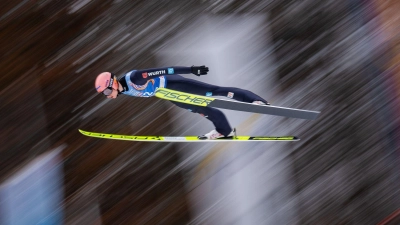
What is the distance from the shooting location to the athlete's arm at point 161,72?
22.2 ft

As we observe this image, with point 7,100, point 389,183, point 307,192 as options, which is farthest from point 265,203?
point 7,100

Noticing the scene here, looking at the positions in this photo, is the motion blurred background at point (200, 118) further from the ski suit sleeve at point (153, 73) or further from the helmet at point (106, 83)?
the helmet at point (106, 83)

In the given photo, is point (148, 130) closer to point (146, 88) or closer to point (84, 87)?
point (84, 87)

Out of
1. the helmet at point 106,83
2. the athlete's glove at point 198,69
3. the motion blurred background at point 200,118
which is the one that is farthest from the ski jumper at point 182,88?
the motion blurred background at point 200,118

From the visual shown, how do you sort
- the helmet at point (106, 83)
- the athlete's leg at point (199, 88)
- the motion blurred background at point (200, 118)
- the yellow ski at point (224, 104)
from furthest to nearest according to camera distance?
the motion blurred background at point (200, 118) < the athlete's leg at point (199, 88) < the yellow ski at point (224, 104) < the helmet at point (106, 83)

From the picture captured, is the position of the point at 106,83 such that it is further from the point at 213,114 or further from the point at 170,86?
the point at 213,114

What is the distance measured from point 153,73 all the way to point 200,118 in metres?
2.98

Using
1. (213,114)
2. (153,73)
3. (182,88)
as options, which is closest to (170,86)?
(182,88)

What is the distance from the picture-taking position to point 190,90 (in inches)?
293

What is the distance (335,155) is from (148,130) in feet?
11.6

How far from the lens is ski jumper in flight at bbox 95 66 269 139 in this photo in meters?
6.85

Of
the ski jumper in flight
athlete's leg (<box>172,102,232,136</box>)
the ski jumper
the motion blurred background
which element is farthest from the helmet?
the motion blurred background

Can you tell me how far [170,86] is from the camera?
7.41 metres

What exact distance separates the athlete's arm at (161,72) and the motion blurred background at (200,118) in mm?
2461
